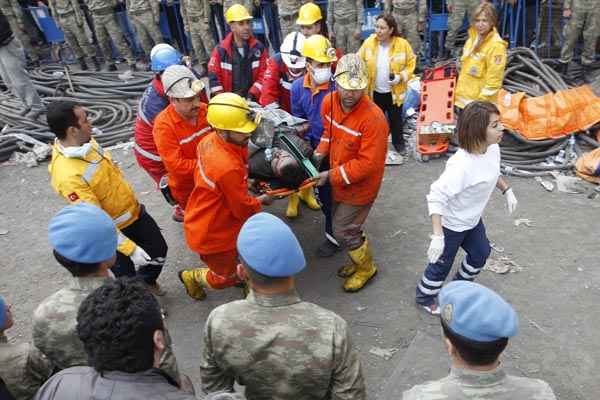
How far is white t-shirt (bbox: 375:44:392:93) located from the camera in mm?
5586

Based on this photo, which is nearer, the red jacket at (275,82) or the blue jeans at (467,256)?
the blue jeans at (467,256)

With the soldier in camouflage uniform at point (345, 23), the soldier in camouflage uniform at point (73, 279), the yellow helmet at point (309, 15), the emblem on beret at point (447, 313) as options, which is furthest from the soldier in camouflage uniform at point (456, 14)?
the emblem on beret at point (447, 313)

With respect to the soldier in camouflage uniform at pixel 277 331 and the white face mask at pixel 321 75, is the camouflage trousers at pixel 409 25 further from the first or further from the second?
the soldier in camouflage uniform at pixel 277 331

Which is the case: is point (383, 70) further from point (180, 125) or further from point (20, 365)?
point (20, 365)

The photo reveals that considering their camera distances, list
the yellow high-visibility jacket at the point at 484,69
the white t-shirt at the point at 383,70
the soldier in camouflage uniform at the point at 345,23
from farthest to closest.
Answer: the soldier in camouflage uniform at the point at 345,23 < the white t-shirt at the point at 383,70 < the yellow high-visibility jacket at the point at 484,69

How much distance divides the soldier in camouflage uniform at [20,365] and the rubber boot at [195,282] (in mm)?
1695

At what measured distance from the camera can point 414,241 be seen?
15.5 ft

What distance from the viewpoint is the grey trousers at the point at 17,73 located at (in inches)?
292

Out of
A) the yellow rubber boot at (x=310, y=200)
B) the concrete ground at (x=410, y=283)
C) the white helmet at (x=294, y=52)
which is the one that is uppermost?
the white helmet at (x=294, y=52)

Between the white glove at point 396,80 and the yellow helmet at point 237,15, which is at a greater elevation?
the yellow helmet at point 237,15

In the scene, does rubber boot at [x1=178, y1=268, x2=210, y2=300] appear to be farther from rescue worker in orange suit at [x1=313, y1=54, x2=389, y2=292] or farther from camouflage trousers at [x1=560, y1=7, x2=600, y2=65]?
camouflage trousers at [x1=560, y1=7, x2=600, y2=65]

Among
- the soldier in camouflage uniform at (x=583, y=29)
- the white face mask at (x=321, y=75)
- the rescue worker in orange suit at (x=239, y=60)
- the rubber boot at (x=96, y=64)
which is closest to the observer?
the white face mask at (x=321, y=75)

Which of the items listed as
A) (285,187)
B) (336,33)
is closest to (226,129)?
(285,187)

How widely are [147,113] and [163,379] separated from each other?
327 centimetres
